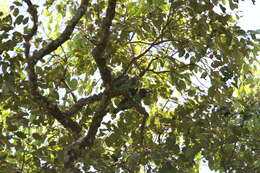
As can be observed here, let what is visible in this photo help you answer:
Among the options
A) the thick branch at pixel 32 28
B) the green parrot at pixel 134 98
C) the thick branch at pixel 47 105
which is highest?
the thick branch at pixel 32 28

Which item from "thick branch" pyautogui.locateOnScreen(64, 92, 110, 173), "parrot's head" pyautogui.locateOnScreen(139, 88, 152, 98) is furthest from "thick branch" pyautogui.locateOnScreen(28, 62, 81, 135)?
"parrot's head" pyautogui.locateOnScreen(139, 88, 152, 98)

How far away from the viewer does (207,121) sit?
3.68 meters

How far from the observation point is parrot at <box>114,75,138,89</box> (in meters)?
3.82

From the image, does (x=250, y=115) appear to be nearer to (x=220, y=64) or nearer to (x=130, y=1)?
(x=220, y=64)

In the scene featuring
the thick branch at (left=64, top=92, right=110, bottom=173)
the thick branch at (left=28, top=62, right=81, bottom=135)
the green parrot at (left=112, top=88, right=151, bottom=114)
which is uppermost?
the green parrot at (left=112, top=88, right=151, bottom=114)

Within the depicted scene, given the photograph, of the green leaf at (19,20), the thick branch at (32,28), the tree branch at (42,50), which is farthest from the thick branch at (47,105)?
the green leaf at (19,20)

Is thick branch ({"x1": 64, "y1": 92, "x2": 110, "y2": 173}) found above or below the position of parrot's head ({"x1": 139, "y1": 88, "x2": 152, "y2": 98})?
below

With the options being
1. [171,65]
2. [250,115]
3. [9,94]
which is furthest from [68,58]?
[250,115]

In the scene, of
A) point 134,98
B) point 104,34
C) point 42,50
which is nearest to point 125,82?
point 134,98

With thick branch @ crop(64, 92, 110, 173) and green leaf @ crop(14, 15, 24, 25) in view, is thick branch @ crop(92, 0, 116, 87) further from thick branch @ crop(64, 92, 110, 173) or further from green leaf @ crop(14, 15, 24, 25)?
green leaf @ crop(14, 15, 24, 25)

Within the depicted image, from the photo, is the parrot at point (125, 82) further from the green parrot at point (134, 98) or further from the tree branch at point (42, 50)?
the tree branch at point (42, 50)

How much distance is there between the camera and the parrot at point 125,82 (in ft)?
12.5

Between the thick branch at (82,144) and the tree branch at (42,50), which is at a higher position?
the tree branch at (42,50)

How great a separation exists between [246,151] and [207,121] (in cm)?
57
